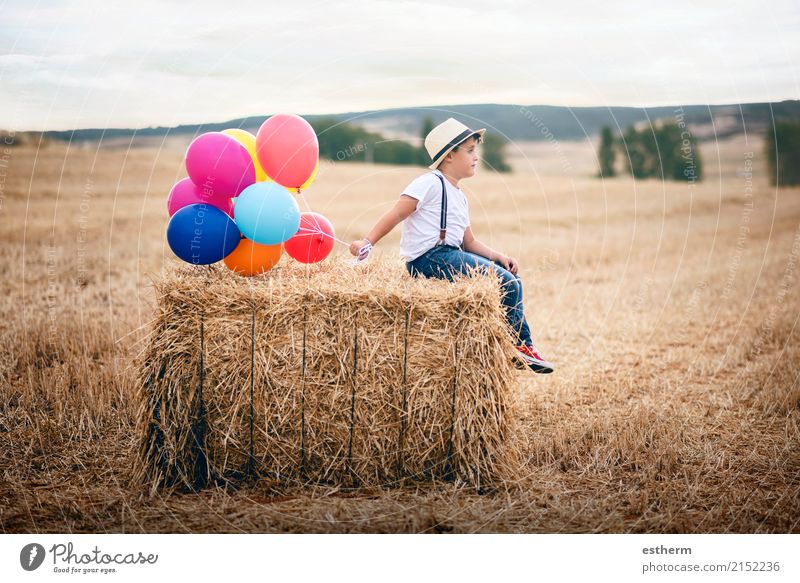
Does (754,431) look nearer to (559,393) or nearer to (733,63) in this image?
(559,393)

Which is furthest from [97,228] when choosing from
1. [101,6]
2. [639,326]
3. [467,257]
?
[467,257]

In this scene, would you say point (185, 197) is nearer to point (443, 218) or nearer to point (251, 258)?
point (251, 258)

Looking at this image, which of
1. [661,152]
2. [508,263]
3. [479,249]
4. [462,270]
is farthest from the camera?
[661,152]

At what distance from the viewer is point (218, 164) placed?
4.36m

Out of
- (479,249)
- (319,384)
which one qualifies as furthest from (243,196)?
(479,249)

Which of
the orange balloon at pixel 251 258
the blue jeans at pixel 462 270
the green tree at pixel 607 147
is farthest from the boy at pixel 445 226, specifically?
the green tree at pixel 607 147

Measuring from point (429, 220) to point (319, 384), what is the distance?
1458mm

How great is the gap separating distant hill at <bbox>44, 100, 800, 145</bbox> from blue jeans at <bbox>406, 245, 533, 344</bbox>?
2.25 m

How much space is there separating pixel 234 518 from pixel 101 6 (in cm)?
453

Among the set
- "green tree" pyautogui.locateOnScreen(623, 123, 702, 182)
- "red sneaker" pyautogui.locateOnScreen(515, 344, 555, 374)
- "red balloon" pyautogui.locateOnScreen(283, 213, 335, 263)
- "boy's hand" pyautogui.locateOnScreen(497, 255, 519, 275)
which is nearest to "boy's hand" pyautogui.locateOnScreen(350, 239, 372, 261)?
"red balloon" pyautogui.locateOnScreen(283, 213, 335, 263)

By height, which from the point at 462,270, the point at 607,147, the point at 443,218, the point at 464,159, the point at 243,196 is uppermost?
the point at 607,147

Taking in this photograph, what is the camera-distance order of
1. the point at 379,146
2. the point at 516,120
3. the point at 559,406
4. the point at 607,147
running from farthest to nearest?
1. the point at 516,120
2. the point at 607,147
3. the point at 379,146
4. the point at 559,406

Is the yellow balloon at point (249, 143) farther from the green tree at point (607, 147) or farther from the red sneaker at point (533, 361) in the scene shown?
the green tree at point (607, 147)

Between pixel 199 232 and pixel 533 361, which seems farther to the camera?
pixel 533 361
